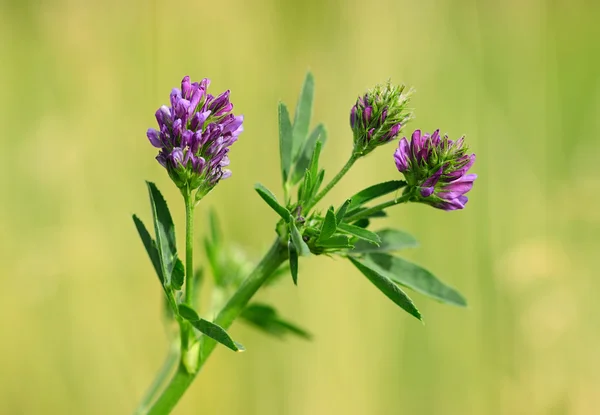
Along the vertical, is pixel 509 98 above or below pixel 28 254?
above

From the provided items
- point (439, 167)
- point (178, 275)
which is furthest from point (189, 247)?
point (439, 167)

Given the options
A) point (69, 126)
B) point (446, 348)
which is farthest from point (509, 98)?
point (69, 126)

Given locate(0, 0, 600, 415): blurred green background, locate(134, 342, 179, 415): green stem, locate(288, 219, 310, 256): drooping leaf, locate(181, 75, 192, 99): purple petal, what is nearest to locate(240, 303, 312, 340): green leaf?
locate(134, 342, 179, 415): green stem

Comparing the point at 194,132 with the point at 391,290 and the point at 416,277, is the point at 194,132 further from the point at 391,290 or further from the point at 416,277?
the point at 416,277

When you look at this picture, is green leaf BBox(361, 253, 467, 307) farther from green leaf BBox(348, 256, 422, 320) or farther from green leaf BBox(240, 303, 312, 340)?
green leaf BBox(240, 303, 312, 340)

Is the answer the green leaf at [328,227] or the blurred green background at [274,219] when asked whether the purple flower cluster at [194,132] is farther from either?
the blurred green background at [274,219]

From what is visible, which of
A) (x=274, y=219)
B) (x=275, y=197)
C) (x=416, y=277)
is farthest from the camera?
(x=274, y=219)

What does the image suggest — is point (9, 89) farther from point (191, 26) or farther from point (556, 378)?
point (556, 378)
